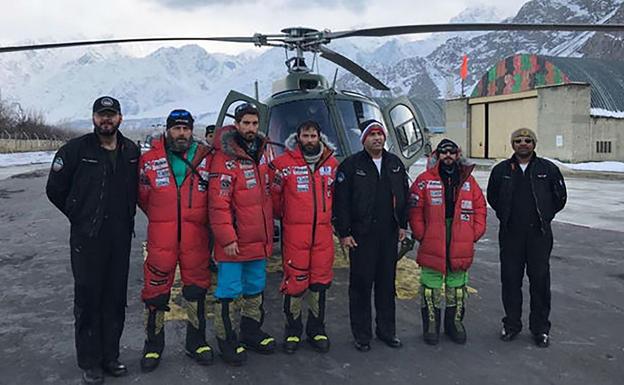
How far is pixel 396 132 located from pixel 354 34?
1.23 metres

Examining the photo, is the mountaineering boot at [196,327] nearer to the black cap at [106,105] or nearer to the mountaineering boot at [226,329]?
the mountaineering boot at [226,329]

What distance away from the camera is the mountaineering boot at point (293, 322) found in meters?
3.93

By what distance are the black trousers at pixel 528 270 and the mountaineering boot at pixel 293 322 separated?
5.33 ft

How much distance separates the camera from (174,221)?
138 inches

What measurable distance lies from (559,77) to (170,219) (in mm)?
25007

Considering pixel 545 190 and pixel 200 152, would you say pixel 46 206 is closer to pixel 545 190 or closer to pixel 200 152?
pixel 200 152

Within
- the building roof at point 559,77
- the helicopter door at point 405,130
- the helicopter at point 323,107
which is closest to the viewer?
the helicopter at point 323,107

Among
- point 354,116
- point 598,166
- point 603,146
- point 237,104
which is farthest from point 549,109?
point 237,104

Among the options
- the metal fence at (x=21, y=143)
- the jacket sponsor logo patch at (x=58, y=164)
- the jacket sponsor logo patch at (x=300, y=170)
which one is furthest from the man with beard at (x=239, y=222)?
the metal fence at (x=21, y=143)

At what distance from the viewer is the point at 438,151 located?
13.4ft

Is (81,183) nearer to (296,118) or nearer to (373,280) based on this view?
(373,280)

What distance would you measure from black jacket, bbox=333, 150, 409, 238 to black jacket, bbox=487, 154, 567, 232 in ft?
2.53

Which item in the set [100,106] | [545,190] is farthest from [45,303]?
[545,190]

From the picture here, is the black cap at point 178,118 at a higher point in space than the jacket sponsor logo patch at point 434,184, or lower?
higher
